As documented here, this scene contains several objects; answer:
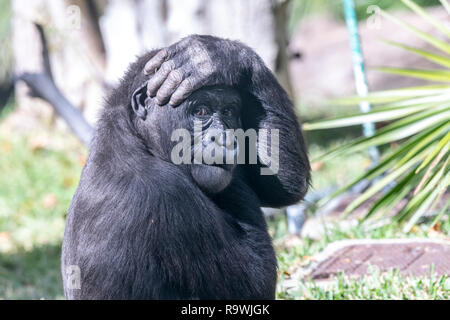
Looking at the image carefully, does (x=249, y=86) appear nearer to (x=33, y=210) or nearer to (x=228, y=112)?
(x=228, y=112)

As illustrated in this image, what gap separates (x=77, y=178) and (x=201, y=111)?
16.7 ft

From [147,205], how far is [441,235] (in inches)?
110

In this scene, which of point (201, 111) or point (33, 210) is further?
point (33, 210)

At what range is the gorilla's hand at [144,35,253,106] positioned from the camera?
3.39 metres

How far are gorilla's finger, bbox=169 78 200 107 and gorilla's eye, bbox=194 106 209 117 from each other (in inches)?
3.7

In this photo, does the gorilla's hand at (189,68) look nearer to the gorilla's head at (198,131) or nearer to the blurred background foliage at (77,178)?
the gorilla's head at (198,131)

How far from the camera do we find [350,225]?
18.7 feet

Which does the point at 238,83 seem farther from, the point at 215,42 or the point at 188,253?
the point at 188,253

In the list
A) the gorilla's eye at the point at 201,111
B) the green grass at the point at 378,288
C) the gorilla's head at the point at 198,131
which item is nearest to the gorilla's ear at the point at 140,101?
the gorilla's head at the point at 198,131

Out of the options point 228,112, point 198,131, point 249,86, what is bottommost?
point 198,131

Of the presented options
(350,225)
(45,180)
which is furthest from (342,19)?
(350,225)

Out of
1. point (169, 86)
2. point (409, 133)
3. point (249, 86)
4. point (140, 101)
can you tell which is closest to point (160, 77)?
point (169, 86)

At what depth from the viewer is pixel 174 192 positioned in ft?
10.7

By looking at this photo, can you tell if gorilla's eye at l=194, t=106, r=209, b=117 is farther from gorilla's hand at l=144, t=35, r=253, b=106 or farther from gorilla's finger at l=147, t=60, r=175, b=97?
gorilla's finger at l=147, t=60, r=175, b=97
